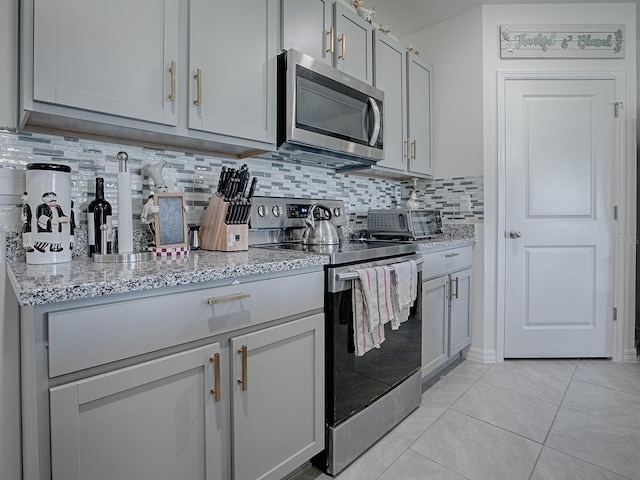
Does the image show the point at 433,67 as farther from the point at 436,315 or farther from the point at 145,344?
the point at 145,344

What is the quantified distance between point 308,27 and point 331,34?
0.56 feet

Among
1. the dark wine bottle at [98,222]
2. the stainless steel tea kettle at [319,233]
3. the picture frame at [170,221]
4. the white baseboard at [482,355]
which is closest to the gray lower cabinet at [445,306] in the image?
the white baseboard at [482,355]

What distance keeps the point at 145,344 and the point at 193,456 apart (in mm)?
383

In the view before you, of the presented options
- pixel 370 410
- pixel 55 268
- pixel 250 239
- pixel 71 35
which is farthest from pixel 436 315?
pixel 71 35

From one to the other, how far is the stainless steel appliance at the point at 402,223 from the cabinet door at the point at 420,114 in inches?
16.1

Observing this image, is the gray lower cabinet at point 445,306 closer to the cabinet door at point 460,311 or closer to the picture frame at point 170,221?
the cabinet door at point 460,311

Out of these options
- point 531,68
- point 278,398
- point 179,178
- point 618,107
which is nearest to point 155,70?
point 179,178

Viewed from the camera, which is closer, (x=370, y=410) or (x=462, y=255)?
(x=370, y=410)

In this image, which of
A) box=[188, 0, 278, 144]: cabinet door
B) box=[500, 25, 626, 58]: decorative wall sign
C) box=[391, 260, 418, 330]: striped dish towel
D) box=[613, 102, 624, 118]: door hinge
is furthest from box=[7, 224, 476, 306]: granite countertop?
box=[613, 102, 624, 118]: door hinge

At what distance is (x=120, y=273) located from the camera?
0.96 m

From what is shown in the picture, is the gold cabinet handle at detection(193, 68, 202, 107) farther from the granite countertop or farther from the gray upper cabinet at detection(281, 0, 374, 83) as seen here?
the granite countertop

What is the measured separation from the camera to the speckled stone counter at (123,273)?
789 millimetres

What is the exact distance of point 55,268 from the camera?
1.08m

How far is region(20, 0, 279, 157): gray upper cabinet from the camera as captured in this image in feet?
3.51
